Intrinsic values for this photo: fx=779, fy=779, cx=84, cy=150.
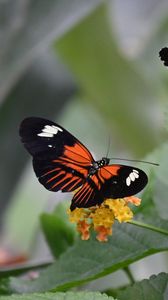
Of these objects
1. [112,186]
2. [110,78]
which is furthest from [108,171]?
[110,78]

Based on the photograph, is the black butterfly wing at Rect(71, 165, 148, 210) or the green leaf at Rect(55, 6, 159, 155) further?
the green leaf at Rect(55, 6, 159, 155)

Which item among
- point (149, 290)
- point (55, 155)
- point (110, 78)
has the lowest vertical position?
point (149, 290)

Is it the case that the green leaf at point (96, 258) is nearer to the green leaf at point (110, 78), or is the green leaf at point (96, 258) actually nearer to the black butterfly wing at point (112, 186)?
the black butterfly wing at point (112, 186)

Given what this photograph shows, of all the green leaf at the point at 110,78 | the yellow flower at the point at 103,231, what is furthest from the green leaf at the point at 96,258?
the green leaf at the point at 110,78

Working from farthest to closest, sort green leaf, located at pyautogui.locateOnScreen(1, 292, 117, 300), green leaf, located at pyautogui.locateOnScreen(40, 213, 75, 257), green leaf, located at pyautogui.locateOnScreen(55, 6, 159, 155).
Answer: green leaf, located at pyautogui.locateOnScreen(55, 6, 159, 155) < green leaf, located at pyautogui.locateOnScreen(40, 213, 75, 257) < green leaf, located at pyautogui.locateOnScreen(1, 292, 117, 300)

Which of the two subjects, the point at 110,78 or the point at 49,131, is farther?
the point at 110,78

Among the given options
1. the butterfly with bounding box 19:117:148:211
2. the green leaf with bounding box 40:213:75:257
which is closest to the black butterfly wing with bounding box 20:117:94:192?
the butterfly with bounding box 19:117:148:211

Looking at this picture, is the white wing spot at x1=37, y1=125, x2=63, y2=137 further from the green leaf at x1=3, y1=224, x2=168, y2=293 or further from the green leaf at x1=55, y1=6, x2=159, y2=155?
the green leaf at x1=55, y1=6, x2=159, y2=155

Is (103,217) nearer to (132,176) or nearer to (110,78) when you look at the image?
(132,176)
